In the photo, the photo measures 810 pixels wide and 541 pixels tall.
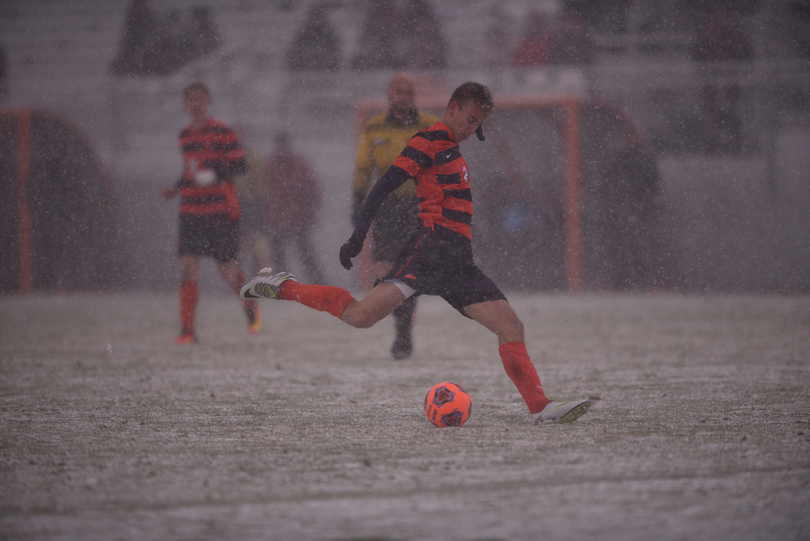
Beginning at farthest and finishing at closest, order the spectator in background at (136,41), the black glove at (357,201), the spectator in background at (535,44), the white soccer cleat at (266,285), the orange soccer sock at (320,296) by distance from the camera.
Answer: the spectator in background at (136,41)
the spectator in background at (535,44)
the black glove at (357,201)
the white soccer cleat at (266,285)
the orange soccer sock at (320,296)

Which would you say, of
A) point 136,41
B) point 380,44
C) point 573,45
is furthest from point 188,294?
point 573,45

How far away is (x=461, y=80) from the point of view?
13328 mm

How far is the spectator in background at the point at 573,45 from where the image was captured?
42.8 ft

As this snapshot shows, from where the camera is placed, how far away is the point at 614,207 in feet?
41.7

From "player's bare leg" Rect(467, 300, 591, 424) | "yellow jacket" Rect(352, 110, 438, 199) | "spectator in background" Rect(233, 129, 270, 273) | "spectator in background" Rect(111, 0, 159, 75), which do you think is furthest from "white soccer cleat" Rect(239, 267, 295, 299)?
"spectator in background" Rect(111, 0, 159, 75)

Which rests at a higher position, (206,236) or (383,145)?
(383,145)

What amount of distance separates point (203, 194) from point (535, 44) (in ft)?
25.6

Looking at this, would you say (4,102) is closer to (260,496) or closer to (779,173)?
(779,173)

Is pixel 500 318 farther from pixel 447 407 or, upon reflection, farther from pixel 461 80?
pixel 461 80

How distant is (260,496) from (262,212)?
1039 centimetres

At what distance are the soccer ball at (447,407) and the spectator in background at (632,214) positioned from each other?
367 inches

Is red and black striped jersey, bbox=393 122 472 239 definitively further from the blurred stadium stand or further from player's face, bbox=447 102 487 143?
the blurred stadium stand

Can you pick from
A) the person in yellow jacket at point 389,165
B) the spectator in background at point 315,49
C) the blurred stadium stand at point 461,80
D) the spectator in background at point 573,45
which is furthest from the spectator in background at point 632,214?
the person in yellow jacket at point 389,165

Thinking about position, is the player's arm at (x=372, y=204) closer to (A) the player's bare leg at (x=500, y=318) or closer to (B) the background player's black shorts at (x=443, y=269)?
(B) the background player's black shorts at (x=443, y=269)
